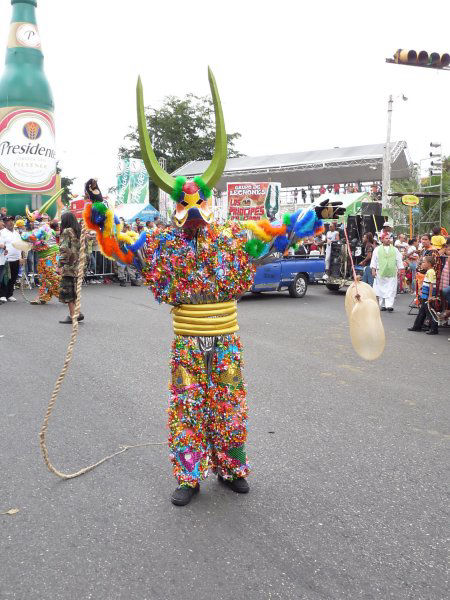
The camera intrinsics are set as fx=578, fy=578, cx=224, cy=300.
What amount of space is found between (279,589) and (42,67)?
64.4 feet

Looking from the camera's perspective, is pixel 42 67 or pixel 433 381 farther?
pixel 42 67

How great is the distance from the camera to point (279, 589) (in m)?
2.57

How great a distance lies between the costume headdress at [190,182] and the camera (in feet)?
10.5

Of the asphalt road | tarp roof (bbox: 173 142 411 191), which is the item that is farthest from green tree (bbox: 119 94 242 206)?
the asphalt road

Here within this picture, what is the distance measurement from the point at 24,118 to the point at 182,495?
17.8 m

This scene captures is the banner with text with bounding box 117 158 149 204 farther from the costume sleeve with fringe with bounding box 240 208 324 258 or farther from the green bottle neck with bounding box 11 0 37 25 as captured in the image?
the costume sleeve with fringe with bounding box 240 208 324 258

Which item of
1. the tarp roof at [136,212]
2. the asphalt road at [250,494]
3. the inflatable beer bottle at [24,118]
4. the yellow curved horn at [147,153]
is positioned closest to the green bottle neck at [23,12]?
the inflatable beer bottle at [24,118]

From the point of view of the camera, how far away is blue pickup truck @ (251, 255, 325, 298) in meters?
13.4

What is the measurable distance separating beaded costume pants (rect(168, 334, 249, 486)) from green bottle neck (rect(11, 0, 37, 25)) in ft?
62.1

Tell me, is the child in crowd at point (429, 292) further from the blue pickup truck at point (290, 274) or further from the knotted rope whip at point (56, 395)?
the knotted rope whip at point (56, 395)

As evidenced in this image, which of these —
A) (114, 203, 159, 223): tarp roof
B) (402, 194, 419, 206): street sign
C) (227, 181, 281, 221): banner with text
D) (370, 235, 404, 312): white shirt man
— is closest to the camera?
(370, 235, 404, 312): white shirt man

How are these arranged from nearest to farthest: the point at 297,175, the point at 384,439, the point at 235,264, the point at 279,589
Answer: the point at 279,589
the point at 235,264
the point at 384,439
the point at 297,175

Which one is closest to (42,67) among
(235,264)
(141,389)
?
(141,389)

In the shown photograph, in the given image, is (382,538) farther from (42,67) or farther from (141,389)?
(42,67)
